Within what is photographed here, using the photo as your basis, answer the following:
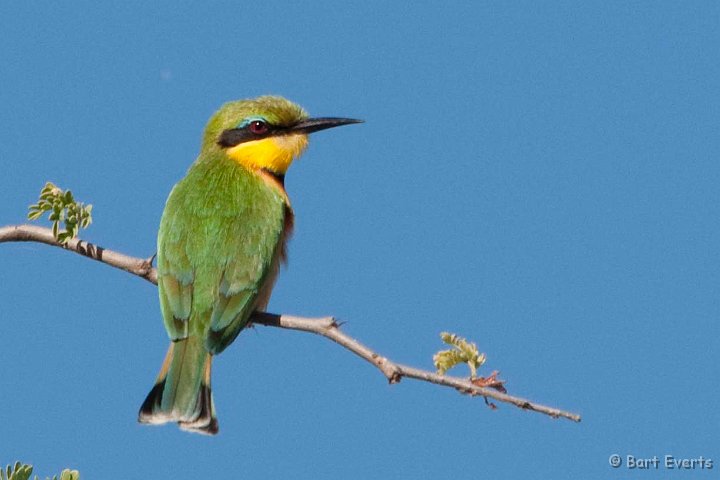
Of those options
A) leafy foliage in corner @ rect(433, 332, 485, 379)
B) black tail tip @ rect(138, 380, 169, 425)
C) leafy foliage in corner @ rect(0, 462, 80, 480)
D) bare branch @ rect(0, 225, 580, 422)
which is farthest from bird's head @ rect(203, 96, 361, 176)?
leafy foliage in corner @ rect(0, 462, 80, 480)

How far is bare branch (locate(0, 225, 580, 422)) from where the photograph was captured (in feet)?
8.02

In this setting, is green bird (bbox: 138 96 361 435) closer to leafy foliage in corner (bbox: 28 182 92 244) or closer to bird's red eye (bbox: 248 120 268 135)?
bird's red eye (bbox: 248 120 268 135)

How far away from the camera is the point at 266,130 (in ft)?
14.5

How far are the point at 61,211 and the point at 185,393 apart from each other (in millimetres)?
854

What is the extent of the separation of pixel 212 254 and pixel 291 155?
0.95 m

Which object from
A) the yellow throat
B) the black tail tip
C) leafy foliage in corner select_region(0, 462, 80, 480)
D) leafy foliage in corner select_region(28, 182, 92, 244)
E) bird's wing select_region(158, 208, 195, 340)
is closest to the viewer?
leafy foliage in corner select_region(0, 462, 80, 480)

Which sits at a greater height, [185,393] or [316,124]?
[316,124]

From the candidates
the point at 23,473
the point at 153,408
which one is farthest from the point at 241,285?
the point at 23,473

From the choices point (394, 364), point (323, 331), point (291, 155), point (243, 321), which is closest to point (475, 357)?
point (394, 364)

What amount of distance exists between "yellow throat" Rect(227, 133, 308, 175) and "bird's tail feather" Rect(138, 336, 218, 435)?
1.06 m

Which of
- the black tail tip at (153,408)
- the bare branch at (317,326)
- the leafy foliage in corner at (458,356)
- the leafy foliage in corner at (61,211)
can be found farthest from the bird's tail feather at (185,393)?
the leafy foliage in corner at (458,356)

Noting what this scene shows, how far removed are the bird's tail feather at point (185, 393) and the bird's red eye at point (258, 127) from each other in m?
1.25

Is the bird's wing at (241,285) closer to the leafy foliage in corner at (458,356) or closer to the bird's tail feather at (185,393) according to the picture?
the bird's tail feather at (185,393)

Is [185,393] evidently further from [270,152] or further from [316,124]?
[316,124]
